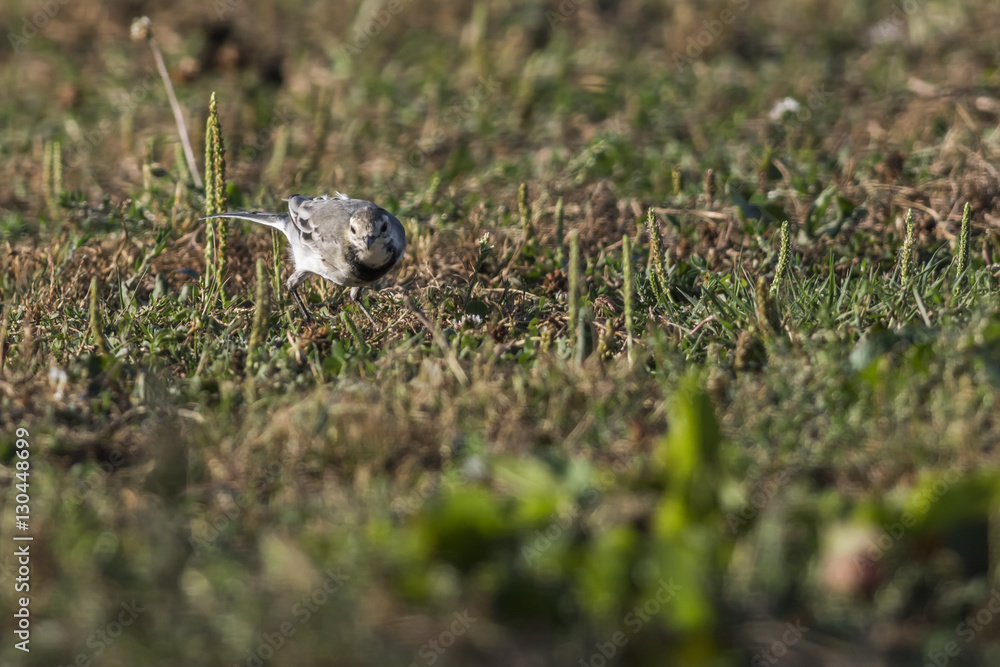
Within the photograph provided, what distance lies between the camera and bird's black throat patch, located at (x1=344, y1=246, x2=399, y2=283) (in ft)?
17.4

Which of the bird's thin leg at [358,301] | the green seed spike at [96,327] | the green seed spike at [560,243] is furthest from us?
the green seed spike at [560,243]

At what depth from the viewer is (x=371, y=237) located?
5.29m

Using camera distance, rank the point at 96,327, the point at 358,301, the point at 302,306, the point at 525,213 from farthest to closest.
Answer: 1. the point at 525,213
2. the point at 358,301
3. the point at 302,306
4. the point at 96,327

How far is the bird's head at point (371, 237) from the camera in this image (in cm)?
528

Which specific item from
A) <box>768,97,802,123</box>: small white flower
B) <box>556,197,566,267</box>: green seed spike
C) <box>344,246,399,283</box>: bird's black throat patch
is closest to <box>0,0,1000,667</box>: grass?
<box>556,197,566,267</box>: green seed spike

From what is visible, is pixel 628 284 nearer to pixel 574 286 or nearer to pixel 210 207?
pixel 574 286

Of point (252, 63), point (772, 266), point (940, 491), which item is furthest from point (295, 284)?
point (252, 63)

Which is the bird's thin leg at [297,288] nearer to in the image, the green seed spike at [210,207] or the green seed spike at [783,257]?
the green seed spike at [210,207]

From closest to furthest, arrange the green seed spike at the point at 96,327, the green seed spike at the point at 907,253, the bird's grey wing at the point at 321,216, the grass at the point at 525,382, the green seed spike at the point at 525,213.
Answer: the grass at the point at 525,382, the green seed spike at the point at 96,327, the green seed spike at the point at 907,253, the bird's grey wing at the point at 321,216, the green seed spike at the point at 525,213

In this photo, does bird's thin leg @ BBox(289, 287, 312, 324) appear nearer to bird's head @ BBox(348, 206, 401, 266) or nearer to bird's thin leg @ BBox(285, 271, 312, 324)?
bird's thin leg @ BBox(285, 271, 312, 324)

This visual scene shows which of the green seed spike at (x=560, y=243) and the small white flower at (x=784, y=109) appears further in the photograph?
the small white flower at (x=784, y=109)

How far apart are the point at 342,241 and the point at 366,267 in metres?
0.19

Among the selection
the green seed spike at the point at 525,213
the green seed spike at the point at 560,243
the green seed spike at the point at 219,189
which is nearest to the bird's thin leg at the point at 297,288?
the green seed spike at the point at 219,189

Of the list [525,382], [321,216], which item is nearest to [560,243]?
[321,216]
